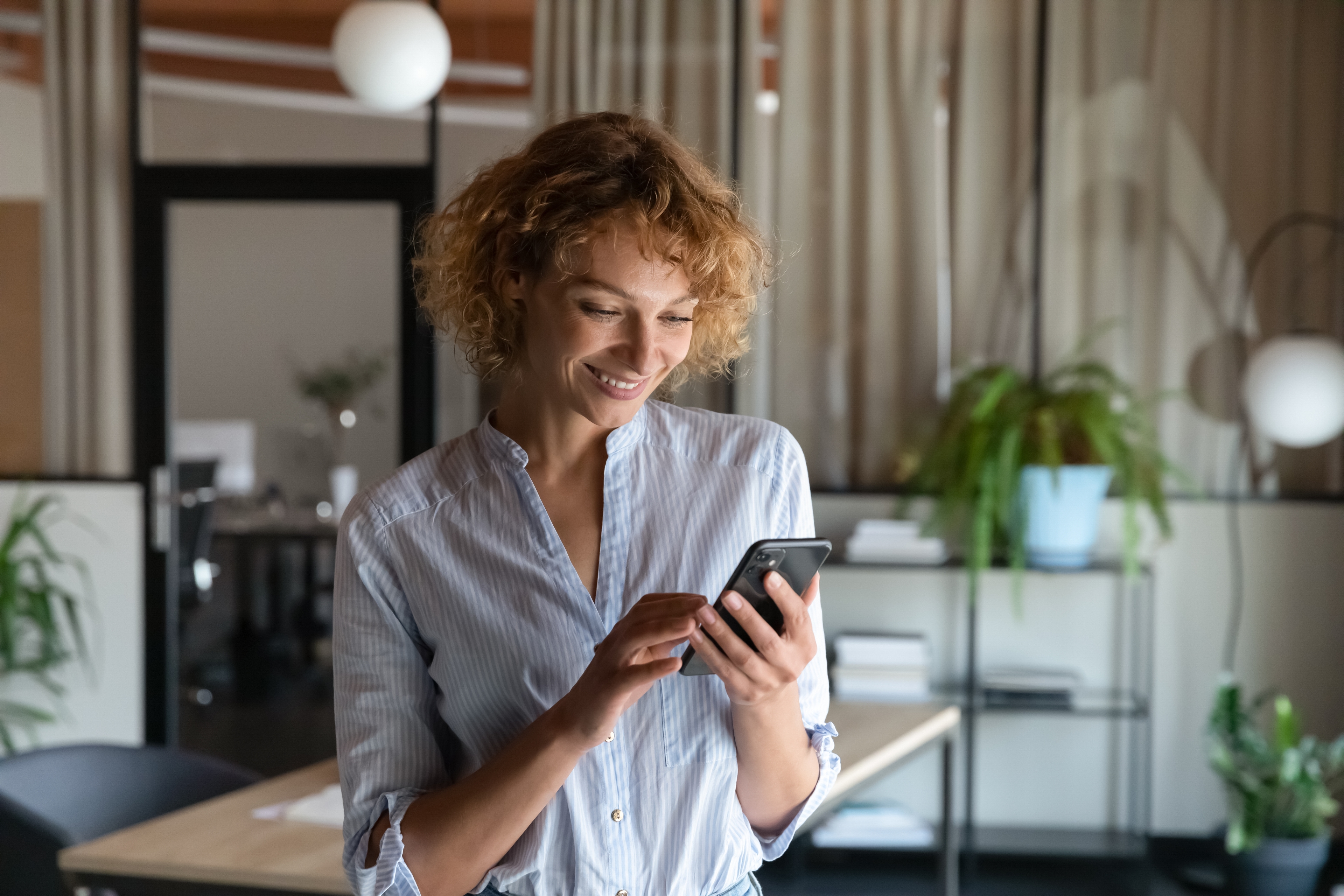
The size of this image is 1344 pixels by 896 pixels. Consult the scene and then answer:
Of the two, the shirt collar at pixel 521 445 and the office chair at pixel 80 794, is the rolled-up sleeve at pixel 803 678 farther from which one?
the office chair at pixel 80 794

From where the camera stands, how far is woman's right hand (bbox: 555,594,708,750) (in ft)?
3.61

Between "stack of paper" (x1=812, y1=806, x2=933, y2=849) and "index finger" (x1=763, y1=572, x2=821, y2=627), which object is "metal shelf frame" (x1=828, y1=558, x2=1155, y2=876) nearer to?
"stack of paper" (x1=812, y1=806, x2=933, y2=849)

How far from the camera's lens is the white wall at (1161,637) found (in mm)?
4148

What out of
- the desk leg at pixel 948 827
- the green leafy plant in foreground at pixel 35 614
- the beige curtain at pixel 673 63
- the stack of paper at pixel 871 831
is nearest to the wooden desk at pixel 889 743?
the desk leg at pixel 948 827

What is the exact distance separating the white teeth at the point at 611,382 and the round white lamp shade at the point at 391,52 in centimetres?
285

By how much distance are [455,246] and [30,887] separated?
169cm

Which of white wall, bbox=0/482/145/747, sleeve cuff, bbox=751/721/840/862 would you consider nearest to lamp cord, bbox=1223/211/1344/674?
sleeve cuff, bbox=751/721/840/862

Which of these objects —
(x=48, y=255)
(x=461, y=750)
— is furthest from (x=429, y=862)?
(x=48, y=255)

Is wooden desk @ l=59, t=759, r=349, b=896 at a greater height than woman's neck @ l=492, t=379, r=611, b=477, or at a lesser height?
lesser

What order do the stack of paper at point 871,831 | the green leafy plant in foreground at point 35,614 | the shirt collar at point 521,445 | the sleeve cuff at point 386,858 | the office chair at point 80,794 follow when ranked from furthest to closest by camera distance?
the green leafy plant in foreground at point 35,614 → the stack of paper at point 871,831 → the office chair at point 80,794 → the shirt collar at point 521,445 → the sleeve cuff at point 386,858

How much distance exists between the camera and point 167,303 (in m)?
4.53

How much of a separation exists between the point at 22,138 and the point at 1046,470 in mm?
3691

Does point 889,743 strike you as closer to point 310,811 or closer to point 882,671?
point 310,811

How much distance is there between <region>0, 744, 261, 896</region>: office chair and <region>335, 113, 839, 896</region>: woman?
4.39 ft
